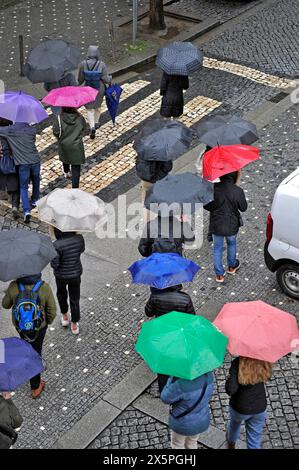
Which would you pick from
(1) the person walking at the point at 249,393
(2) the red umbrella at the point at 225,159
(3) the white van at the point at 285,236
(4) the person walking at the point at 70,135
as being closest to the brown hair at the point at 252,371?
(1) the person walking at the point at 249,393

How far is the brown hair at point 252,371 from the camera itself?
6309 mm

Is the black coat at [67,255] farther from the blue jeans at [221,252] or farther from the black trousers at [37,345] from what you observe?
the blue jeans at [221,252]

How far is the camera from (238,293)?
959cm

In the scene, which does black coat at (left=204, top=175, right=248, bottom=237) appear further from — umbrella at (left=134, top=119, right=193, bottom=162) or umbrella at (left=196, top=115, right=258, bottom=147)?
umbrella at (left=134, top=119, right=193, bottom=162)

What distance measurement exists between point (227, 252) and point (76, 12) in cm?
1007

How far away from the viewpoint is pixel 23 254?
289 inches

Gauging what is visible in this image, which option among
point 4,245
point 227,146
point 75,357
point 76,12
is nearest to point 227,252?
point 227,146

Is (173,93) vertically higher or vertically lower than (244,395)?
lower

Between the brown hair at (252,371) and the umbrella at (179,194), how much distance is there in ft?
7.94

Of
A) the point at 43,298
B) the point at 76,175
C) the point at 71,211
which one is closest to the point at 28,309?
the point at 43,298

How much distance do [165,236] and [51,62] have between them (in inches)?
179

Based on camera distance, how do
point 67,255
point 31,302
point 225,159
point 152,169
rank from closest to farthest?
point 31,302 → point 67,255 → point 225,159 → point 152,169

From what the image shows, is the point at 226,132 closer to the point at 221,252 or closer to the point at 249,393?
the point at 221,252

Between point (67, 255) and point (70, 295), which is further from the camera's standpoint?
point (70, 295)
